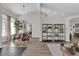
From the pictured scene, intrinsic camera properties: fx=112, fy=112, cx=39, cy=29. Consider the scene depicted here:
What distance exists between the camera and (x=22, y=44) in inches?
135

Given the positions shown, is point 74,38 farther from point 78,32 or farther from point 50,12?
point 50,12

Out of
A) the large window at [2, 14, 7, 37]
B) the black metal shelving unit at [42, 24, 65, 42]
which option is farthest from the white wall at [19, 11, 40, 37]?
the large window at [2, 14, 7, 37]

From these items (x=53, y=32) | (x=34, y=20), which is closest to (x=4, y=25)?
(x=34, y=20)

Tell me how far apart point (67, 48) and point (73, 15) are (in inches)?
35.8

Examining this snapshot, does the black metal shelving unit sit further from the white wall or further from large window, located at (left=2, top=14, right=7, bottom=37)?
large window, located at (left=2, top=14, right=7, bottom=37)

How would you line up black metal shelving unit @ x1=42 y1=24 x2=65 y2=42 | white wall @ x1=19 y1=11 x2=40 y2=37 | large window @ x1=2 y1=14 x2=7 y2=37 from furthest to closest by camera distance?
black metal shelving unit @ x1=42 y1=24 x2=65 y2=42 → white wall @ x1=19 y1=11 x2=40 y2=37 → large window @ x1=2 y1=14 x2=7 y2=37

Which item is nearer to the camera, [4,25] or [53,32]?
[4,25]

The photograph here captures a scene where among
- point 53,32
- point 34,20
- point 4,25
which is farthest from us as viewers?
point 53,32

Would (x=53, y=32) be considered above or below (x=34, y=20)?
below

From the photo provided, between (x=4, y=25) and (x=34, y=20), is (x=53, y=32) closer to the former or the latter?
(x=34, y=20)

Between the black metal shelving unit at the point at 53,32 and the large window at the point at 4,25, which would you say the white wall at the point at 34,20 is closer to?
the black metal shelving unit at the point at 53,32

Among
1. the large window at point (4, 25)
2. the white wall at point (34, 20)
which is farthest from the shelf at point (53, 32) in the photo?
the large window at point (4, 25)

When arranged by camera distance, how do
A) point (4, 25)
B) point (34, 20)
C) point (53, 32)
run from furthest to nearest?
point (53, 32)
point (34, 20)
point (4, 25)

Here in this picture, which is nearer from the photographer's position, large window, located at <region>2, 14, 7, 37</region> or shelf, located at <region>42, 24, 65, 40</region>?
large window, located at <region>2, 14, 7, 37</region>
